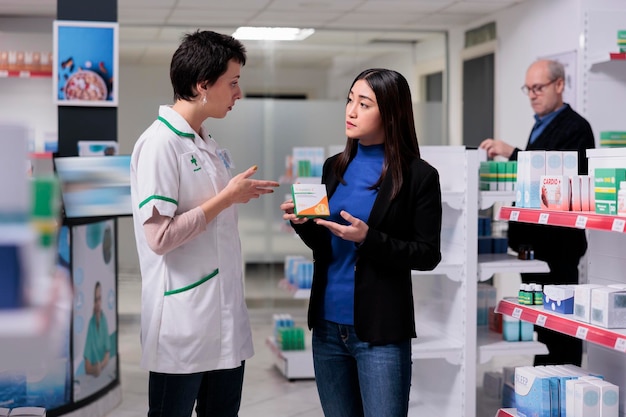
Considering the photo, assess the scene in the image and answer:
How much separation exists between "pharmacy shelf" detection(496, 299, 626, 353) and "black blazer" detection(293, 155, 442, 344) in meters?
0.79

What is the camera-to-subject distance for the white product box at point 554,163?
3.45 m

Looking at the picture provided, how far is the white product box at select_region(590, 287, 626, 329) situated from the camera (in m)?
2.96

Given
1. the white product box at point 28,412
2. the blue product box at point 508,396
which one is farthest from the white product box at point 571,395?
the white product box at point 28,412

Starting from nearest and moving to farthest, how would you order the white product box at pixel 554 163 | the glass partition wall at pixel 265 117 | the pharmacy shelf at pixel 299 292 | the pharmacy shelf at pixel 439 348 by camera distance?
the white product box at pixel 554 163 → the pharmacy shelf at pixel 439 348 → the pharmacy shelf at pixel 299 292 → the glass partition wall at pixel 265 117

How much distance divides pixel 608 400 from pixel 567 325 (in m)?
0.38

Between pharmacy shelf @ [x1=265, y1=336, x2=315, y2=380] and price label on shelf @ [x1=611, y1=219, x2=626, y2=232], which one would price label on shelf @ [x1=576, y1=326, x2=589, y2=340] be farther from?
pharmacy shelf @ [x1=265, y1=336, x2=315, y2=380]

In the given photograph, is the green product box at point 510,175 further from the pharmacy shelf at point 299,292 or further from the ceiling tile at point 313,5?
the ceiling tile at point 313,5

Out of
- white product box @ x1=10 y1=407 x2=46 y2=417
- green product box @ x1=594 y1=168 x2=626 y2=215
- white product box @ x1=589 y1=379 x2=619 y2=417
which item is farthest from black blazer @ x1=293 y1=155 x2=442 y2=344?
white product box @ x1=10 y1=407 x2=46 y2=417

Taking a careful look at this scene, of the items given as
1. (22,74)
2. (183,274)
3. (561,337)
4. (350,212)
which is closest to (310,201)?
(350,212)

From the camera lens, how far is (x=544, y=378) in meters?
3.31

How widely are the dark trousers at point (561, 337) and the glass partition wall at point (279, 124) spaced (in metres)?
4.25

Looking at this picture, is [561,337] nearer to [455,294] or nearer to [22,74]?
[455,294]

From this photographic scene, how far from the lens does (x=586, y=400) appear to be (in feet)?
10.5

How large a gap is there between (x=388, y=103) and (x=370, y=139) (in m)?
0.13
